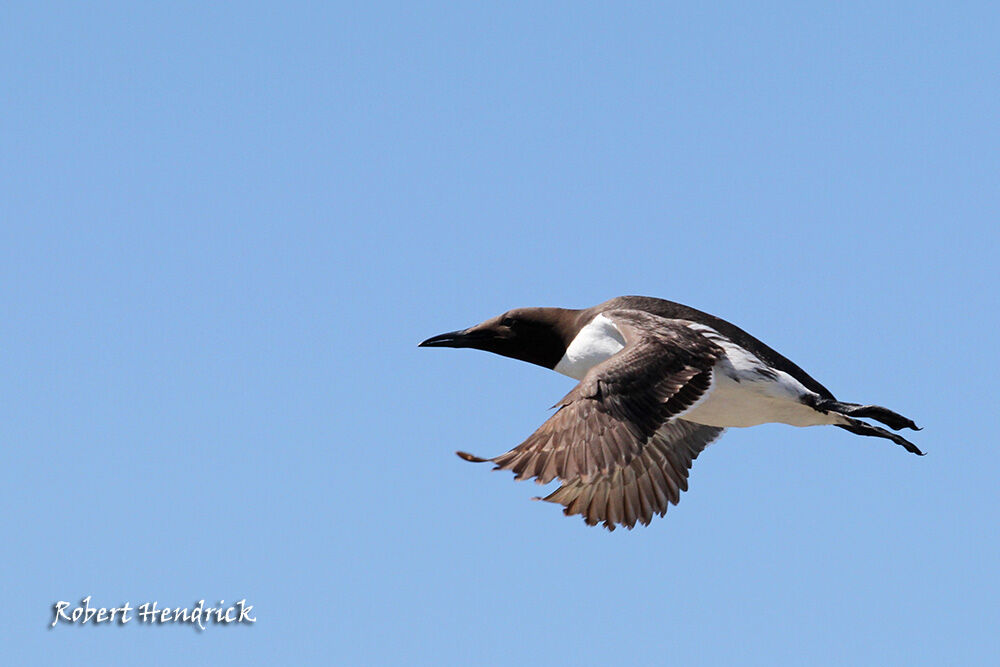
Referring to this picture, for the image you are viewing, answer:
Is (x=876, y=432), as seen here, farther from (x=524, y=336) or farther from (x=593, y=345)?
(x=524, y=336)

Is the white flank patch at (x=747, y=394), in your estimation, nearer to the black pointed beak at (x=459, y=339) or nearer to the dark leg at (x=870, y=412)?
the dark leg at (x=870, y=412)

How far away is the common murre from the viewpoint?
8938 mm

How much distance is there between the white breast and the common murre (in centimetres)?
1

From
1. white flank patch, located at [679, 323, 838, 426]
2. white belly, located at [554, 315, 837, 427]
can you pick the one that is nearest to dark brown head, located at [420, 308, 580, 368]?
white belly, located at [554, 315, 837, 427]

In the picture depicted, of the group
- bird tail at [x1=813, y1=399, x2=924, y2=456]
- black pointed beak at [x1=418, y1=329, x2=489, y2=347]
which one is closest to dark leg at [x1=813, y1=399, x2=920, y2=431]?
bird tail at [x1=813, y1=399, x2=924, y2=456]

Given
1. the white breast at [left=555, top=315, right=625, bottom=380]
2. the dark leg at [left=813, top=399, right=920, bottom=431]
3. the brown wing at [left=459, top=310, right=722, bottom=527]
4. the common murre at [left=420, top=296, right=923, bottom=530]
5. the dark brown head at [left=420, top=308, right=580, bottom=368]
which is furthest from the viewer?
the dark brown head at [left=420, top=308, right=580, bottom=368]

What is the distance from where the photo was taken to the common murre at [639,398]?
29.3 ft

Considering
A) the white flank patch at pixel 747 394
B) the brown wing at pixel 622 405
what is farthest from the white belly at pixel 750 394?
the brown wing at pixel 622 405

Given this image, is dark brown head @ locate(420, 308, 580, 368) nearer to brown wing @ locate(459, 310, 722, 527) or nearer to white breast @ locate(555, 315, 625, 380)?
white breast @ locate(555, 315, 625, 380)

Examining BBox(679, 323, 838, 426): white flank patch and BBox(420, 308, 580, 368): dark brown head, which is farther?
BBox(420, 308, 580, 368): dark brown head

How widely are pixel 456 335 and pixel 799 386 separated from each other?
316cm

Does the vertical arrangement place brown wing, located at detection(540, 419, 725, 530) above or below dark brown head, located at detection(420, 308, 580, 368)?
below

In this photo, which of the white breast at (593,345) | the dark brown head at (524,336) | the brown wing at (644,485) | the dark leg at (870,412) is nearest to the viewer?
the dark leg at (870,412)

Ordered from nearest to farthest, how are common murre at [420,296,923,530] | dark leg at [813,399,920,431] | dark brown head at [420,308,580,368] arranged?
common murre at [420,296,923,530] → dark leg at [813,399,920,431] → dark brown head at [420,308,580,368]
